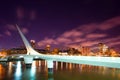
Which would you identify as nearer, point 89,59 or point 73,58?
point 89,59

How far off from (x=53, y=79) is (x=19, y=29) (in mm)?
65150

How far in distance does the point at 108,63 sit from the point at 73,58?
565 inches

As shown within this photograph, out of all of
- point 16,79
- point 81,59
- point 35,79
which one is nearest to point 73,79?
point 35,79

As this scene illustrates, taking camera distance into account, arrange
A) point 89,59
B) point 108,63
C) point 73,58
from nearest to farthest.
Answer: point 108,63
point 89,59
point 73,58

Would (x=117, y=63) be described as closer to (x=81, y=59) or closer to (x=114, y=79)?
(x=81, y=59)

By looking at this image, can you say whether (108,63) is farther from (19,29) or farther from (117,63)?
(19,29)

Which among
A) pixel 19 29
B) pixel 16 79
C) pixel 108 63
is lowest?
pixel 16 79

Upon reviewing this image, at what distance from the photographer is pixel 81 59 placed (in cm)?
3978

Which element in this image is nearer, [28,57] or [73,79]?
[73,79]

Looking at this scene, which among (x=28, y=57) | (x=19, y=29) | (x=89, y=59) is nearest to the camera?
(x=89, y=59)

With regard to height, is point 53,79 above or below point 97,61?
below

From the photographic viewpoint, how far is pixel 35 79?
2441 inches

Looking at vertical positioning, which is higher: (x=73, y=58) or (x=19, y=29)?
(x=19, y=29)

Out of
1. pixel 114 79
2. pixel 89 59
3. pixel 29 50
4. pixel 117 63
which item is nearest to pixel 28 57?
pixel 29 50
